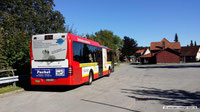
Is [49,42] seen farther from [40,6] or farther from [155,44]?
[155,44]

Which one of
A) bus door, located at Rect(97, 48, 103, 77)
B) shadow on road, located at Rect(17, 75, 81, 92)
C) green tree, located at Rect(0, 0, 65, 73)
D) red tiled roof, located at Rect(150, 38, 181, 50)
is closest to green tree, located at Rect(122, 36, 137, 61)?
red tiled roof, located at Rect(150, 38, 181, 50)

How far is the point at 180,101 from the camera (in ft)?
24.8

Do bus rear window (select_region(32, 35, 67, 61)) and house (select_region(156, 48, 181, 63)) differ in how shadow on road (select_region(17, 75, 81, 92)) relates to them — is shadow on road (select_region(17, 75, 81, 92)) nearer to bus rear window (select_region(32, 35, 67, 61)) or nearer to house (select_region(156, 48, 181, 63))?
bus rear window (select_region(32, 35, 67, 61))

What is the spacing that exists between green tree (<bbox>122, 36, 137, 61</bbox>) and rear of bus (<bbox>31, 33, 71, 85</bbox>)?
A: 85160mm

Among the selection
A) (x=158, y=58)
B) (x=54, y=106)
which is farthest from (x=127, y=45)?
(x=54, y=106)

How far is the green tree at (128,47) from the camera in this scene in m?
95.4

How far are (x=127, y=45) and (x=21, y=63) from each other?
85365 mm

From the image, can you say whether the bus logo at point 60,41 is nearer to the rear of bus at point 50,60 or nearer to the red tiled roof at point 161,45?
the rear of bus at point 50,60

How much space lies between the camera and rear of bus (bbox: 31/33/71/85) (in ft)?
33.0

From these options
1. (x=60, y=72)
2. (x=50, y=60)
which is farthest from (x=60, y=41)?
(x=60, y=72)

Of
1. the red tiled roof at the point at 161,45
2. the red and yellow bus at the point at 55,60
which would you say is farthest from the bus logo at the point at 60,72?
the red tiled roof at the point at 161,45

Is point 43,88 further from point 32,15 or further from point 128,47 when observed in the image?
point 128,47

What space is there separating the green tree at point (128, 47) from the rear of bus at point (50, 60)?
85160 mm

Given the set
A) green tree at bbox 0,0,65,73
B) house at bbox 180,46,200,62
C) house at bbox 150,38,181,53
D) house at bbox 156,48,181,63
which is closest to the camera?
green tree at bbox 0,0,65,73
